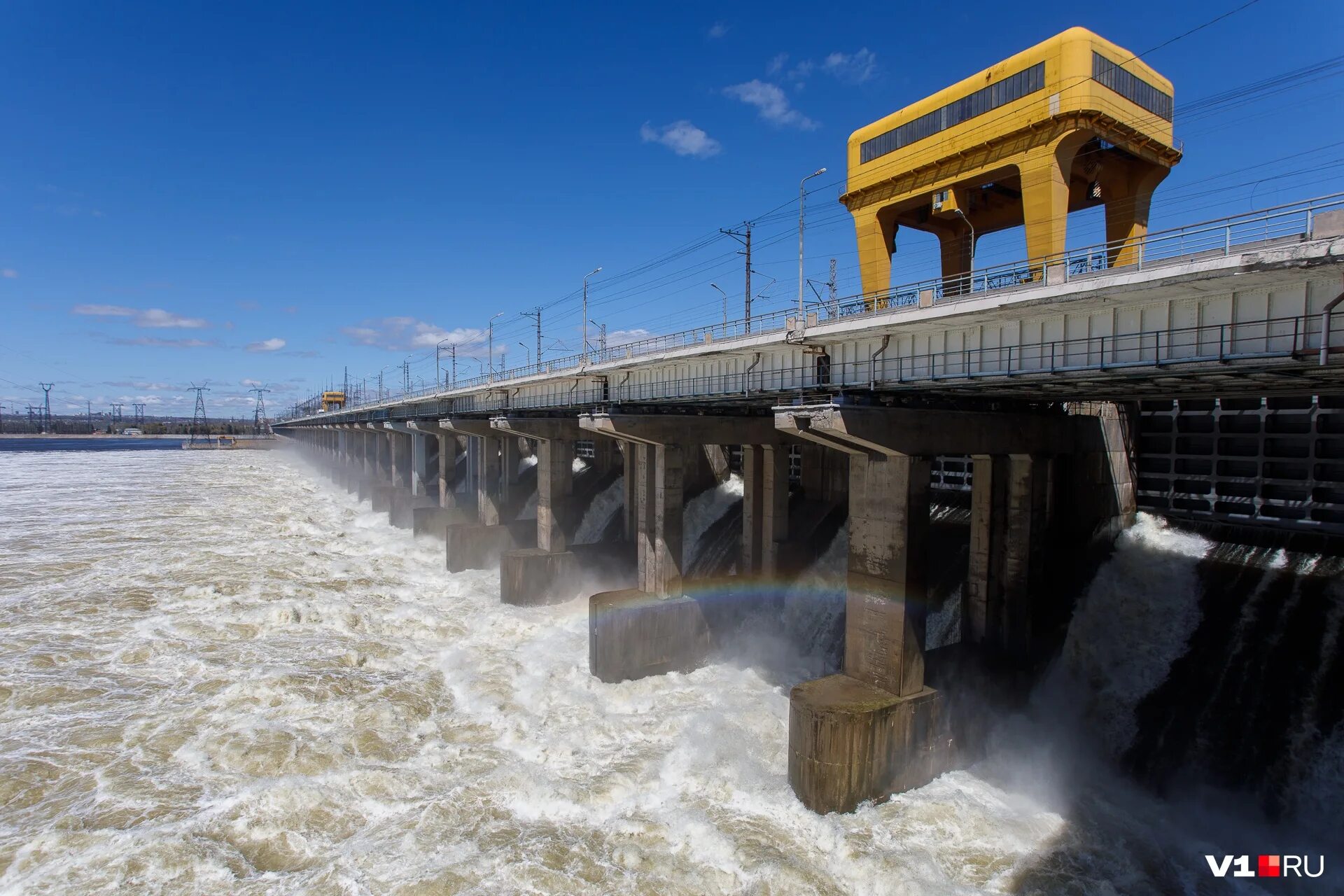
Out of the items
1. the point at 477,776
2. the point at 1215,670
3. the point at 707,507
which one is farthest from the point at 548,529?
the point at 1215,670

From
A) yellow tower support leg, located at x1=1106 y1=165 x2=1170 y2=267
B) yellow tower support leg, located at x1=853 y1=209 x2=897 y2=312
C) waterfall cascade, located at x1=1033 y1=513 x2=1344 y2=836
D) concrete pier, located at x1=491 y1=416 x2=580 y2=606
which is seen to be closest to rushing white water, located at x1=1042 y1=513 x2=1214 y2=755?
waterfall cascade, located at x1=1033 y1=513 x2=1344 y2=836

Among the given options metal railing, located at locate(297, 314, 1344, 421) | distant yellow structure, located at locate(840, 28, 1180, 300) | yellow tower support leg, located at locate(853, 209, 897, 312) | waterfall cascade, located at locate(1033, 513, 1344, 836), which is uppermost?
distant yellow structure, located at locate(840, 28, 1180, 300)

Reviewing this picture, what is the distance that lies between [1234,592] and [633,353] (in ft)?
68.9

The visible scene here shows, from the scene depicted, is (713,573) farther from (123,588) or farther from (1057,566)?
(123,588)

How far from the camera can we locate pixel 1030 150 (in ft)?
84.7

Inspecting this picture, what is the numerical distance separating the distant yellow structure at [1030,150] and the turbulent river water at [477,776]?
44.3 feet

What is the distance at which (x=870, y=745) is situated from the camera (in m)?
16.3

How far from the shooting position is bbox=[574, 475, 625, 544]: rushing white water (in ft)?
134

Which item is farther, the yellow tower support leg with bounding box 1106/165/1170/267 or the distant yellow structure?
the yellow tower support leg with bounding box 1106/165/1170/267

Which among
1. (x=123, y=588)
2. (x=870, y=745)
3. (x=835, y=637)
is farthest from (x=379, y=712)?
(x=123, y=588)

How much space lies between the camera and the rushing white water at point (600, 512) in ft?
134

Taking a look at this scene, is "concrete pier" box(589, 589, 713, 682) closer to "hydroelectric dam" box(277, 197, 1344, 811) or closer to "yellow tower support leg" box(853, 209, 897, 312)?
"hydroelectric dam" box(277, 197, 1344, 811)

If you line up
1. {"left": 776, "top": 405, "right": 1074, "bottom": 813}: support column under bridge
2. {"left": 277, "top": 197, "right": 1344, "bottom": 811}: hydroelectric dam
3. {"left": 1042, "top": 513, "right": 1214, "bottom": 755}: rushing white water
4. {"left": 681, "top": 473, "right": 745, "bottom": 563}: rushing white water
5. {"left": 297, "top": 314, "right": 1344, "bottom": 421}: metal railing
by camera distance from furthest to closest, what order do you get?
{"left": 681, "top": 473, "right": 745, "bottom": 563}: rushing white water → {"left": 1042, "top": 513, "right": 1214, "bottom": 755}: rushing white water → {"left": 776, "top": 405, "right": 1074, "bottom": 813}: support column under bridge → {"left": 277, "top": 197, "right": 1344, "bottom": 811}: hydroelectric dam → {"left": 297, "top": 314, "right": 1344, "bottom": 421}: metal railing

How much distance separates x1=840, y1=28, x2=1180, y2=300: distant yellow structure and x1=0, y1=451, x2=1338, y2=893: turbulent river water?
44.3ft
